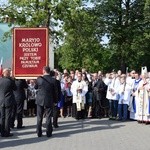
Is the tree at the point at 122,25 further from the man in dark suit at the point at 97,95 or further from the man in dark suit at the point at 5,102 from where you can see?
the man in dark suit at the point at 5,102

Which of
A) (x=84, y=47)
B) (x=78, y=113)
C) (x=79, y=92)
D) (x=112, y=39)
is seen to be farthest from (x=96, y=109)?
(x=112, y=39)

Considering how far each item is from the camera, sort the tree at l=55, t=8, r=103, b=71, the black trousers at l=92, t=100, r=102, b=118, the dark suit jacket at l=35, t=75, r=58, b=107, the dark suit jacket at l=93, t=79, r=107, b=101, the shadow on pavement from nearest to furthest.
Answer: the shadow on pavement, the dark suit jacket at l=35, t=75, r=58, b=107, the dark suit jacket at l=93, t=79, r=107, b=101, the black trousers at l=92, t=100, r=102, b=118, the tree at l=55, t=8, r=103, b=71

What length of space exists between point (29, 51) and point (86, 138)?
4143 mm

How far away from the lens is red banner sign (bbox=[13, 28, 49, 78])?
15883 mm

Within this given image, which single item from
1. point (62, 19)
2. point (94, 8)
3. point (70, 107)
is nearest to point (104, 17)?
point (94, 8)

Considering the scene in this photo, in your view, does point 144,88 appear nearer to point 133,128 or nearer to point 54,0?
point 133,128

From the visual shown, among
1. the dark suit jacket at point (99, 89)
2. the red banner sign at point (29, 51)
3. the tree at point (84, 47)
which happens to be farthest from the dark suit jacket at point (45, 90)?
the tree at point (84, 47)

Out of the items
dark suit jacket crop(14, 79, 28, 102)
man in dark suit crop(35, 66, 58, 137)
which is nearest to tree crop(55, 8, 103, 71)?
dark suit jacket crop(14, 79, 28, 102)

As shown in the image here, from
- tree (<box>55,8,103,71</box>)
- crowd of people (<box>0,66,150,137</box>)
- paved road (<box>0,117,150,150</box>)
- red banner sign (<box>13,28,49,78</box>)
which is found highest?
tree (<box>55,8,103,71</box>)

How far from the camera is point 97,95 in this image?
19.0 meters

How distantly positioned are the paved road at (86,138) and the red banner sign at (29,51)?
193 cm

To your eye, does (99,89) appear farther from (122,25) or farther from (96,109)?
(122,25)

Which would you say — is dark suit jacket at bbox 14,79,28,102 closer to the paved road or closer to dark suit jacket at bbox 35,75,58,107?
the paved road

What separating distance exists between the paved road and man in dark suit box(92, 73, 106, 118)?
2.03 m
